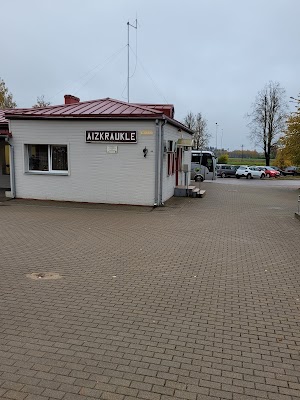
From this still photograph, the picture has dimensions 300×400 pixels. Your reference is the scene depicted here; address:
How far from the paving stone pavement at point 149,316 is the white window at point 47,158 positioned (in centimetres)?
622

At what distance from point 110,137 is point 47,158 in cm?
312

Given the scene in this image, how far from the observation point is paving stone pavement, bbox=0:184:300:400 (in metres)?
3.45

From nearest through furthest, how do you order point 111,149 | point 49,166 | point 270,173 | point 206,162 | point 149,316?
point 149,316, point 111,149, point 49,166, point 206,162, point 270,173

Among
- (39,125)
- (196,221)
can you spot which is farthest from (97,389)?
(39,125)

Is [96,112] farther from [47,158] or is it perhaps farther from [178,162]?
[178,162]

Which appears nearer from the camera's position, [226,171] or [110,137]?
[110,137]

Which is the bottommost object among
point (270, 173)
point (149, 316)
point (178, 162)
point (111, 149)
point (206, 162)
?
point (270, 173)

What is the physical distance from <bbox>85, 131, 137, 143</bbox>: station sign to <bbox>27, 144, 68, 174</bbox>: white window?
4.40ft

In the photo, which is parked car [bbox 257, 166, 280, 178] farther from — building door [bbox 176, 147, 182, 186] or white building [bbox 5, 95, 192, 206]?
white building [bbox 5, 95, 192, 206]

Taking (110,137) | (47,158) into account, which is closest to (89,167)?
(110,137)

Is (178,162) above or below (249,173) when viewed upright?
above

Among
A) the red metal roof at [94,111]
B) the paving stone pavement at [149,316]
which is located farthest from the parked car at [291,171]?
the paving stone pavement at [149,316]

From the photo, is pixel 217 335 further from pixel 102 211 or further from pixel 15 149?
pixel 15 149

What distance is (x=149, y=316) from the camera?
4867 mm
